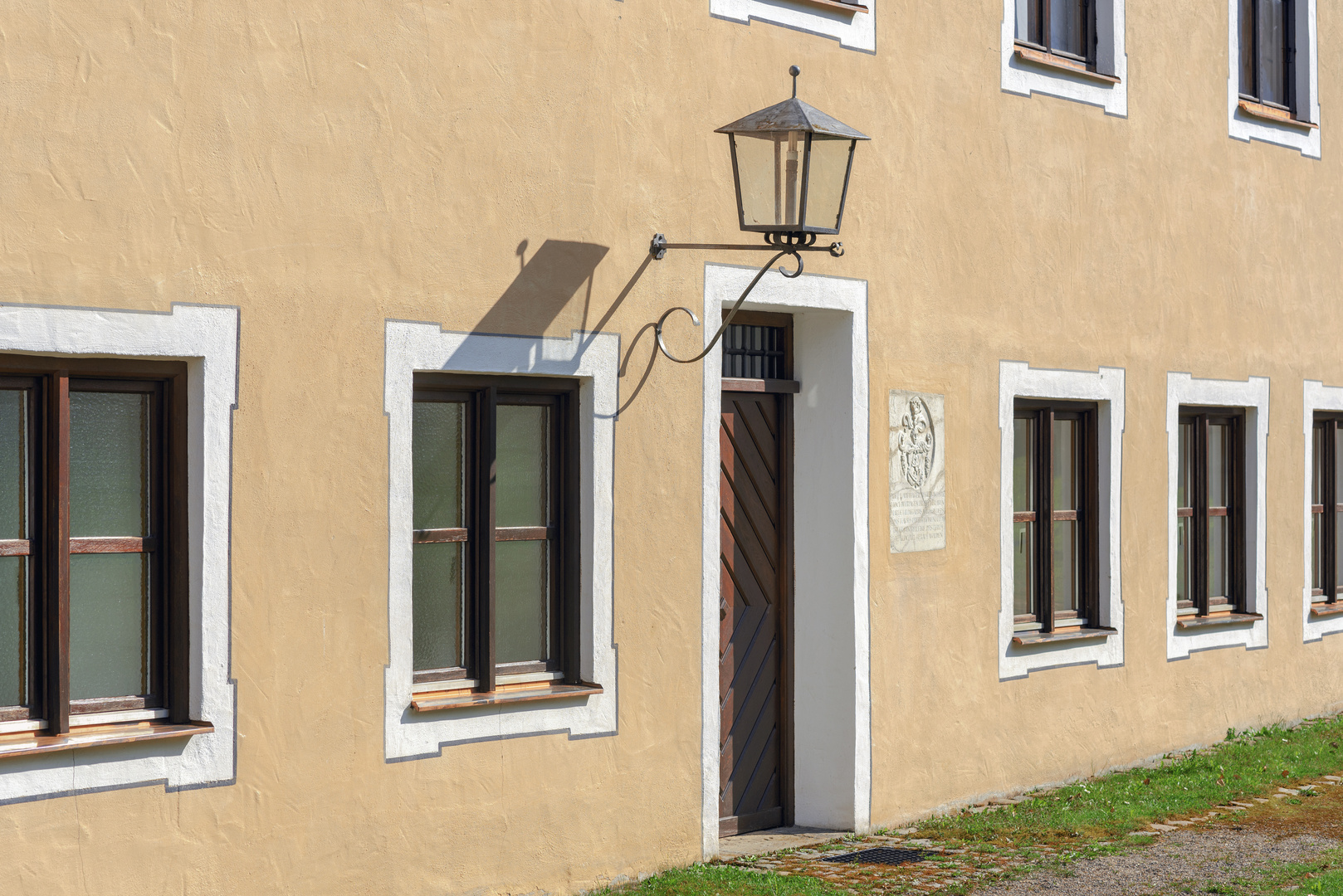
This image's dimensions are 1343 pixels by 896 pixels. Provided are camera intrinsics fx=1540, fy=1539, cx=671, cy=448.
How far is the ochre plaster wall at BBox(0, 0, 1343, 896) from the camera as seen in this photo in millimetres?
5246

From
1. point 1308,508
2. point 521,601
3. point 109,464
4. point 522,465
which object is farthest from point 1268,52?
point 109,464

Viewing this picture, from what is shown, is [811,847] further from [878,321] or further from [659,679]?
[878,321]

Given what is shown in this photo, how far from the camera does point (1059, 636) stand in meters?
9.06

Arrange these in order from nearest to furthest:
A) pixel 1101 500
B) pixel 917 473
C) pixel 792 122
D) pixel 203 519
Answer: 1. pixel 203 519
2. pixel 792 122
3. pixel 917 473
4. pixel 1101 500

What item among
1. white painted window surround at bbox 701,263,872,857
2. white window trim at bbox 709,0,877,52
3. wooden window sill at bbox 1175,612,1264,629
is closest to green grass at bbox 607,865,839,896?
white painted window surround at bbox 701,263,872,857

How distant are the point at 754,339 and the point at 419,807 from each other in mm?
3036

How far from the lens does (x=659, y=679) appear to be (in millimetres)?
6848

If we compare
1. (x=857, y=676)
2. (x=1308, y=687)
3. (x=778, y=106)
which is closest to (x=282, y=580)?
(x=778, y=106)

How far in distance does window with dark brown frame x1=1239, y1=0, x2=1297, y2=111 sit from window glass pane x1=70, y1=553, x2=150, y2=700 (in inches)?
338

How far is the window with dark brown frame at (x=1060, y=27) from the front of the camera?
29.7 ft

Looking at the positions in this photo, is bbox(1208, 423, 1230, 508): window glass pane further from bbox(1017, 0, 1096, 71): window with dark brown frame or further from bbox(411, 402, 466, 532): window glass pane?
bbox(411, 402, 466, 532): window glass pane

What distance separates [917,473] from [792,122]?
2586 millimetres

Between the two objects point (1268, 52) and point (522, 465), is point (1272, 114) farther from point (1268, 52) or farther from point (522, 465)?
point (522, 465)

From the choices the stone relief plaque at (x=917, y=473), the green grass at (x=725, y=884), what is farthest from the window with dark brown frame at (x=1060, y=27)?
the green grass at (x=725, y=884)
